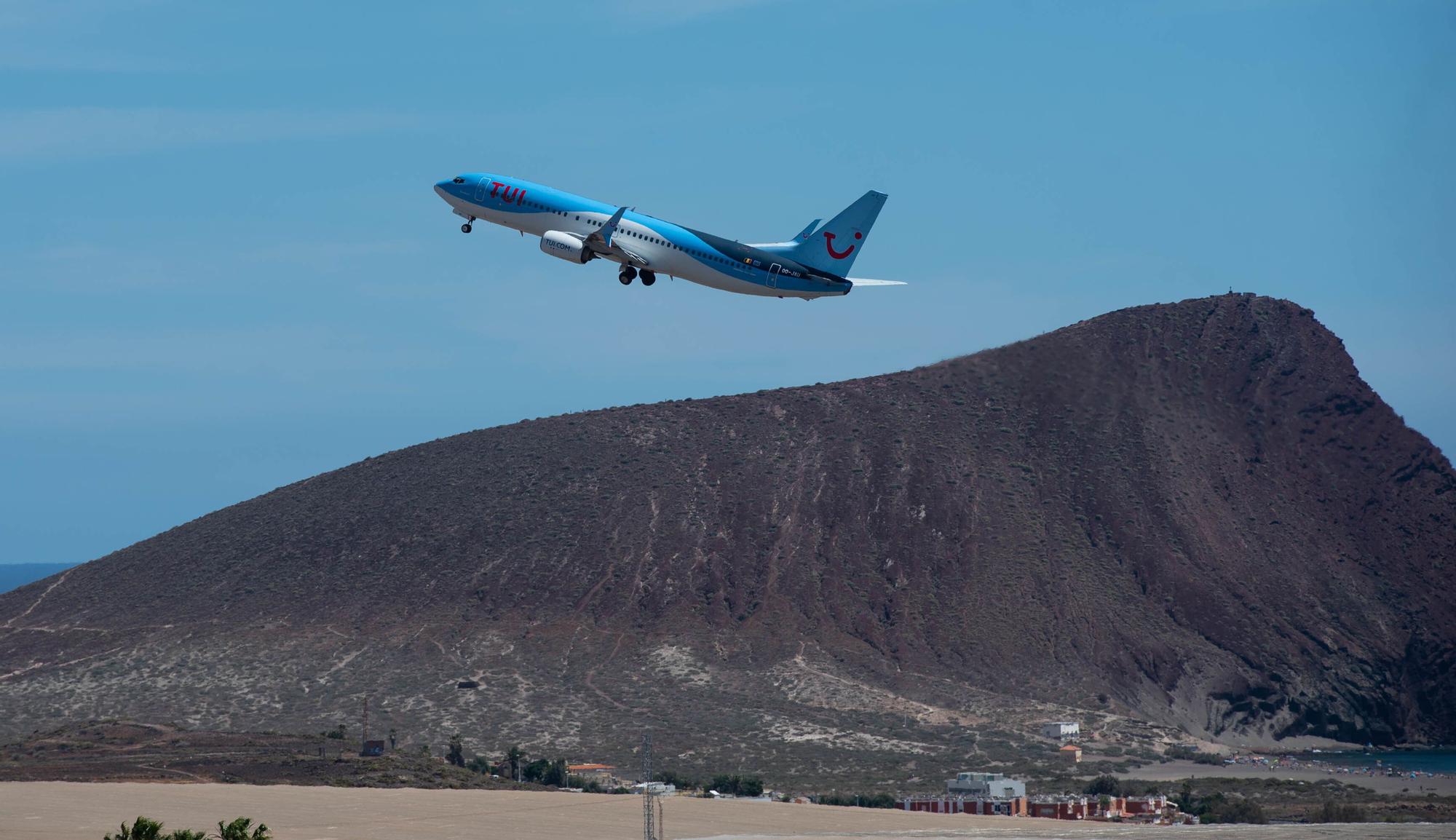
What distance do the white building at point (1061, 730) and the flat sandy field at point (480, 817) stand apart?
31.0 meters

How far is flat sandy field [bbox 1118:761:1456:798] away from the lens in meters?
108

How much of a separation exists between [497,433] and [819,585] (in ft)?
125

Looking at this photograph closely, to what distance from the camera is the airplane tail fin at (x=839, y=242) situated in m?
64.8

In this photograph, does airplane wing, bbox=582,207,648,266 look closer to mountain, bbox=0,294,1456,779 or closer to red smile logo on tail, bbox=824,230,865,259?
red smile logo on tail, bbox=824,230,865,259

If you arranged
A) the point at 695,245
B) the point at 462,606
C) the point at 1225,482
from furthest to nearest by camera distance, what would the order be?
the point at 1225,482 → the point at 462,606 → the point at 695,245

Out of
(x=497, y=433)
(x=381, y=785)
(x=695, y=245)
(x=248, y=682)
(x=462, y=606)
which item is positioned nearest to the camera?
(x=695, y=245)

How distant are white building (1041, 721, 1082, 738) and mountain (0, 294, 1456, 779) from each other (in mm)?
2688

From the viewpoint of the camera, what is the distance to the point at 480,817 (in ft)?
255

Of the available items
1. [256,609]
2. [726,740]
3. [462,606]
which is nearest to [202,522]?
[256,609]

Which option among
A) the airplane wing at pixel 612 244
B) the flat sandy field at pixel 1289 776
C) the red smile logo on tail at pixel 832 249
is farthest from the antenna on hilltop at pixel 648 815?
the flat sandy field at pixel 1289 776

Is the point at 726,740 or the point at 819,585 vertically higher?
the point at 819,585

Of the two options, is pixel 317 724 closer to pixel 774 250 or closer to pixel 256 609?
pixel 256 609

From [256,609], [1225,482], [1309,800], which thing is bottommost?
[1309,800]

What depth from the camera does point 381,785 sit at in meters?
86.6
